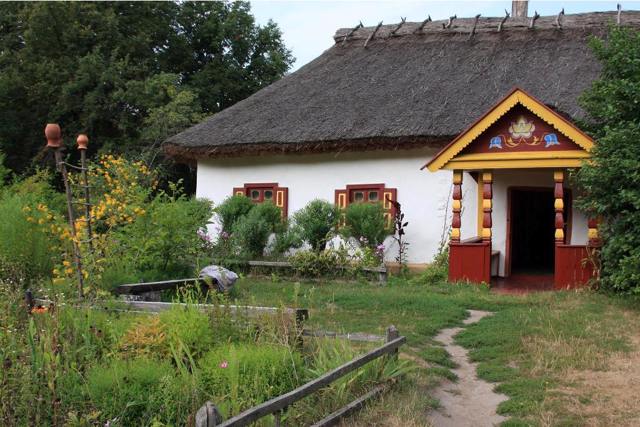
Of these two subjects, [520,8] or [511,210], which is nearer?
[511,210]

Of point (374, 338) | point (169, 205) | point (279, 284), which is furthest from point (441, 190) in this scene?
point (374, 338)

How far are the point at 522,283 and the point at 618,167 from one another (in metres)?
3.29

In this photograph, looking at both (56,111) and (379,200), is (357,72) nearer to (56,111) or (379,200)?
(379,200)

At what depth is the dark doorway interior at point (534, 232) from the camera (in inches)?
580

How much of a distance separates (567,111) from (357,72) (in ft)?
19.6

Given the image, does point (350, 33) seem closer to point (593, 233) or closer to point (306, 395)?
point (593, 233)

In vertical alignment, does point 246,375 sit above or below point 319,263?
below

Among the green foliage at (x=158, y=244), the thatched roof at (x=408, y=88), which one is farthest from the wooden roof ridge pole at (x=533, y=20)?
the green foliage at (x=158, y=244)

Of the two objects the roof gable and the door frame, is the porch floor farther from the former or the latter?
the roof gable

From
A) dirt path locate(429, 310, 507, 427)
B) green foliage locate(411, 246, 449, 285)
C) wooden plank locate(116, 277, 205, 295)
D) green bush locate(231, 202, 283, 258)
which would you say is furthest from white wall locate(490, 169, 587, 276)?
wooden plank locate(116, 277, 205, 295)

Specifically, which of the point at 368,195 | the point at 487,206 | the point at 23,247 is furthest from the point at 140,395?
the point at 368,195

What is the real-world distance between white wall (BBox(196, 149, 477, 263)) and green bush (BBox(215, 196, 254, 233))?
3.22ft

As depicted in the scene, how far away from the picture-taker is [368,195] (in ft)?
46.8

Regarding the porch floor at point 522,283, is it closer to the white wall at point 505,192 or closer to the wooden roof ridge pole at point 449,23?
the white wall at point 505,192
